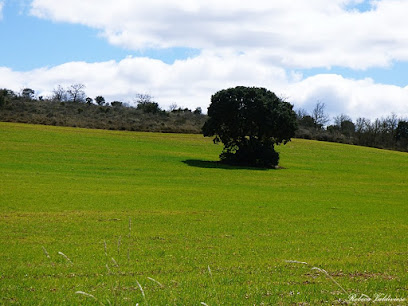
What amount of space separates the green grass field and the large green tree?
6.20 meters

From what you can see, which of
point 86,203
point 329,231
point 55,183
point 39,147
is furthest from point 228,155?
point 329,231

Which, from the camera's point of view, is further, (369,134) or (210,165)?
(369,134)

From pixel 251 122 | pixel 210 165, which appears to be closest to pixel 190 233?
pixel 210 165

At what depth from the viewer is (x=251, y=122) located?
61875 mm

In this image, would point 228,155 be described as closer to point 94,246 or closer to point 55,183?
point 55,183

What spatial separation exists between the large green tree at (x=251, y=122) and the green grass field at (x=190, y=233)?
6199 mm

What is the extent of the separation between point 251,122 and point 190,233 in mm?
44270

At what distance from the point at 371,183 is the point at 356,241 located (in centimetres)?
3431

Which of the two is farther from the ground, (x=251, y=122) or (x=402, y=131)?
(x=402, y=131)

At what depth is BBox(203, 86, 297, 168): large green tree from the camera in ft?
200

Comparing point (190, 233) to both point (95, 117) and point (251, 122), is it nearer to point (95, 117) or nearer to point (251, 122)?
point (251, 122)

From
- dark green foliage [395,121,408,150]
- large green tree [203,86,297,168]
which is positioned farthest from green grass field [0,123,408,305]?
dark green foliage [395,121,408,150]

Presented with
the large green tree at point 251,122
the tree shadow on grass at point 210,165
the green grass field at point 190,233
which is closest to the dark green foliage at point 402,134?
the large green tree at point 251,122

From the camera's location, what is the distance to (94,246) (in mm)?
15227
